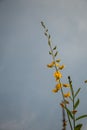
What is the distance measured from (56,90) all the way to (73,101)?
0.63 meters

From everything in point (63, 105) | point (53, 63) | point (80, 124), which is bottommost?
point (80, 124)

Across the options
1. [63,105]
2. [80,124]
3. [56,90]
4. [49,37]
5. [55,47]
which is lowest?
[80,124]

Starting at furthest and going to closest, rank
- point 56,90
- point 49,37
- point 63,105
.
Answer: point 49,37, point 56,90, point 63,105

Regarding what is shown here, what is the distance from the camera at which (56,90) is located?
404cm

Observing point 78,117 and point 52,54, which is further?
point 52,54

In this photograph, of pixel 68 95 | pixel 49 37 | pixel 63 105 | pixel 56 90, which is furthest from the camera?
pixel 49 37

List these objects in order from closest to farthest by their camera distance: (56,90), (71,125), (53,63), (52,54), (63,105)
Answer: (71,125) < (63,105) < (56,90) < (53,63) < (52,54)

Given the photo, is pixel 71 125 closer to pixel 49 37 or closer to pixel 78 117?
pixel 78 117

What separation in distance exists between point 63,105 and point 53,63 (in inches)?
56.8

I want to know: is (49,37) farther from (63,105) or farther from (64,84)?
(63,105)

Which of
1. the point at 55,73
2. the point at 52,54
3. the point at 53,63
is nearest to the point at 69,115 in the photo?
the point at 55,73

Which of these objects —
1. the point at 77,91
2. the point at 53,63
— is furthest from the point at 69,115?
A: the point at 53,63

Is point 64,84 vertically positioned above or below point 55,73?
below

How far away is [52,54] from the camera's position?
16.6 ft
